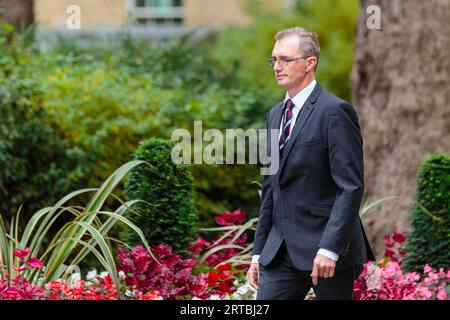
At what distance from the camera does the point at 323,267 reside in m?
4.31

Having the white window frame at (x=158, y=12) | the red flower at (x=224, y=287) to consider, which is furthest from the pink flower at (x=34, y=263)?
the white window frame at (x=158, y=12)

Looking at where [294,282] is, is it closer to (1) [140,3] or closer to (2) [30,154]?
(2) [30,154]

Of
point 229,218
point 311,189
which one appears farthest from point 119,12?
point 311,189

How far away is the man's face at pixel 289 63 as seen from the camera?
451 cm

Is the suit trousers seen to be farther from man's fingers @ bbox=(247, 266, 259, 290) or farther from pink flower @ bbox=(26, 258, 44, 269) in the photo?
pink flower @ bbox=(26, 258, 44, 269)

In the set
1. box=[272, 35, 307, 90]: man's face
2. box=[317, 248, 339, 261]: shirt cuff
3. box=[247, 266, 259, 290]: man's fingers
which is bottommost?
box=[247, 266, 259, 290]: man's fingers

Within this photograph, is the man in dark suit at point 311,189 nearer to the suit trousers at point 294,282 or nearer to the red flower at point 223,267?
the suit trousers at point 294,282

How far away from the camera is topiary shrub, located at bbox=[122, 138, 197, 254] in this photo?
656cm

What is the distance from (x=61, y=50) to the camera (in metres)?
11.2

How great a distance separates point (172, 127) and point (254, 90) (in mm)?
2050

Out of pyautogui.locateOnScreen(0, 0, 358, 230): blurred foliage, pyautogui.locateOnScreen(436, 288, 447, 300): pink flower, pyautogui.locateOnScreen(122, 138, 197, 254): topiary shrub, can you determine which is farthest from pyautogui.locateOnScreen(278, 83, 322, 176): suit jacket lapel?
pyautogui.locateOnScreen(0, 0, 358, 230): blurred foliage

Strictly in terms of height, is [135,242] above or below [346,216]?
below
